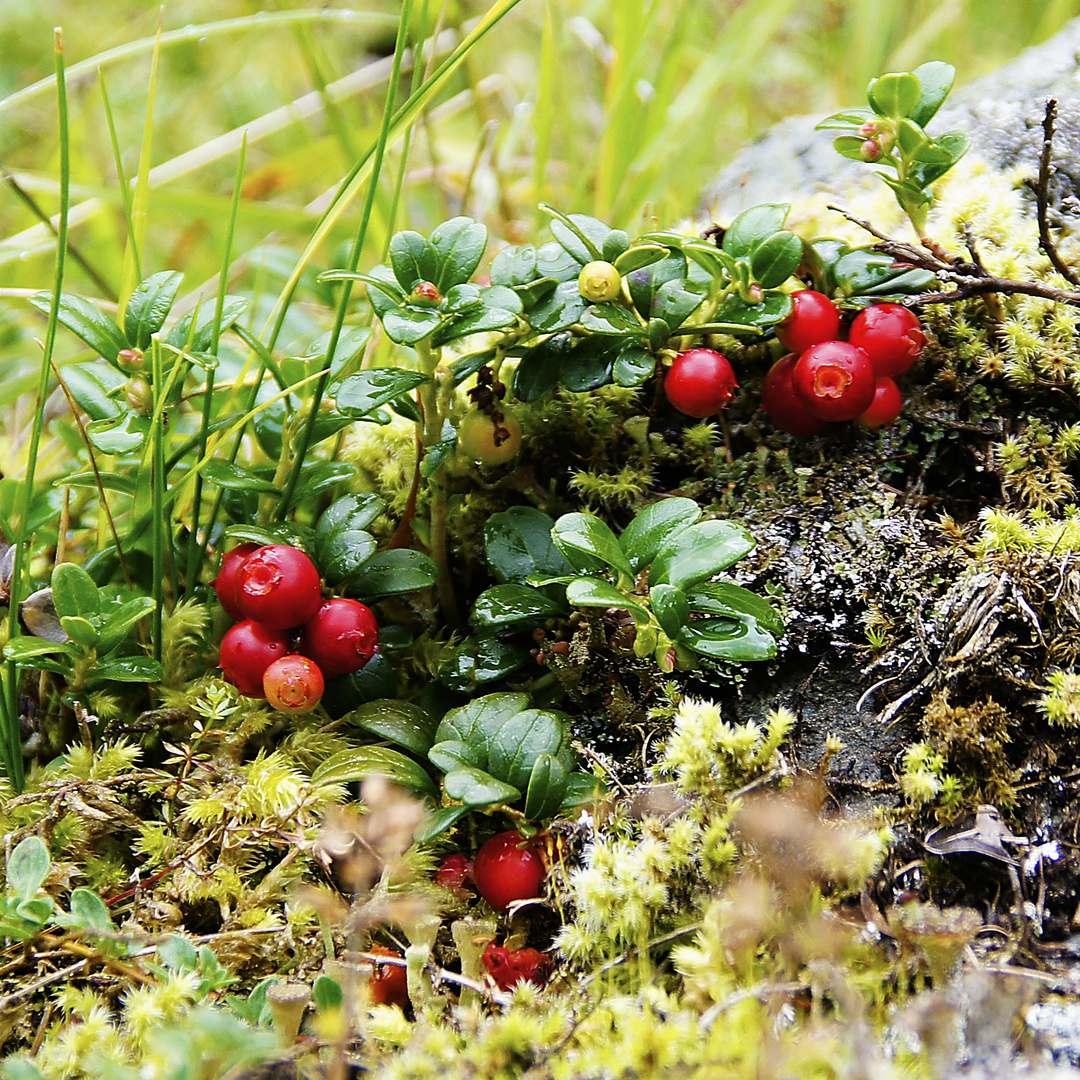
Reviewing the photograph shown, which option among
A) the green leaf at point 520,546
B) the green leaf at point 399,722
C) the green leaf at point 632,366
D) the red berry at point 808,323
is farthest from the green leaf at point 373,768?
the red berry at point 808,323

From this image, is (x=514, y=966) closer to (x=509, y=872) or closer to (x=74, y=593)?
(x=509, y=872)

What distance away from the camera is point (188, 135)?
442cm

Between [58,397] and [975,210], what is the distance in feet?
8.39

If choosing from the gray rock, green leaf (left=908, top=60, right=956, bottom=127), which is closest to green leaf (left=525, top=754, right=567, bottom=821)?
green leaf (left=908, top=60, right=956, bottom=127)

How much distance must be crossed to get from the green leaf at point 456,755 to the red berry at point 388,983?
27 cm

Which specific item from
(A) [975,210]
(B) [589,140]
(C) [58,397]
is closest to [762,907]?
(A) [975,210]

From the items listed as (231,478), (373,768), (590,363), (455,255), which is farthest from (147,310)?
(373,768)

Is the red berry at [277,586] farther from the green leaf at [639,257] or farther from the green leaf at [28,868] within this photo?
the green leaf at [639,257]

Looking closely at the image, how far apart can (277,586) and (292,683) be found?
0.16 m

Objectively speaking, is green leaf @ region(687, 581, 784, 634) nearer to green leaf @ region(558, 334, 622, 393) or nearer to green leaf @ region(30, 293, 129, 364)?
green leaf @ region(558, 334, 622, 393)

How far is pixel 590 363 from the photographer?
1651 mm

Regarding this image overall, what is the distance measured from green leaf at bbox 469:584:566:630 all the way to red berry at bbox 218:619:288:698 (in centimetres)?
33

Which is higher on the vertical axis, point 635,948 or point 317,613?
point 317,613

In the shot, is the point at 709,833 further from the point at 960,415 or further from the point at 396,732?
the point at 960,415
